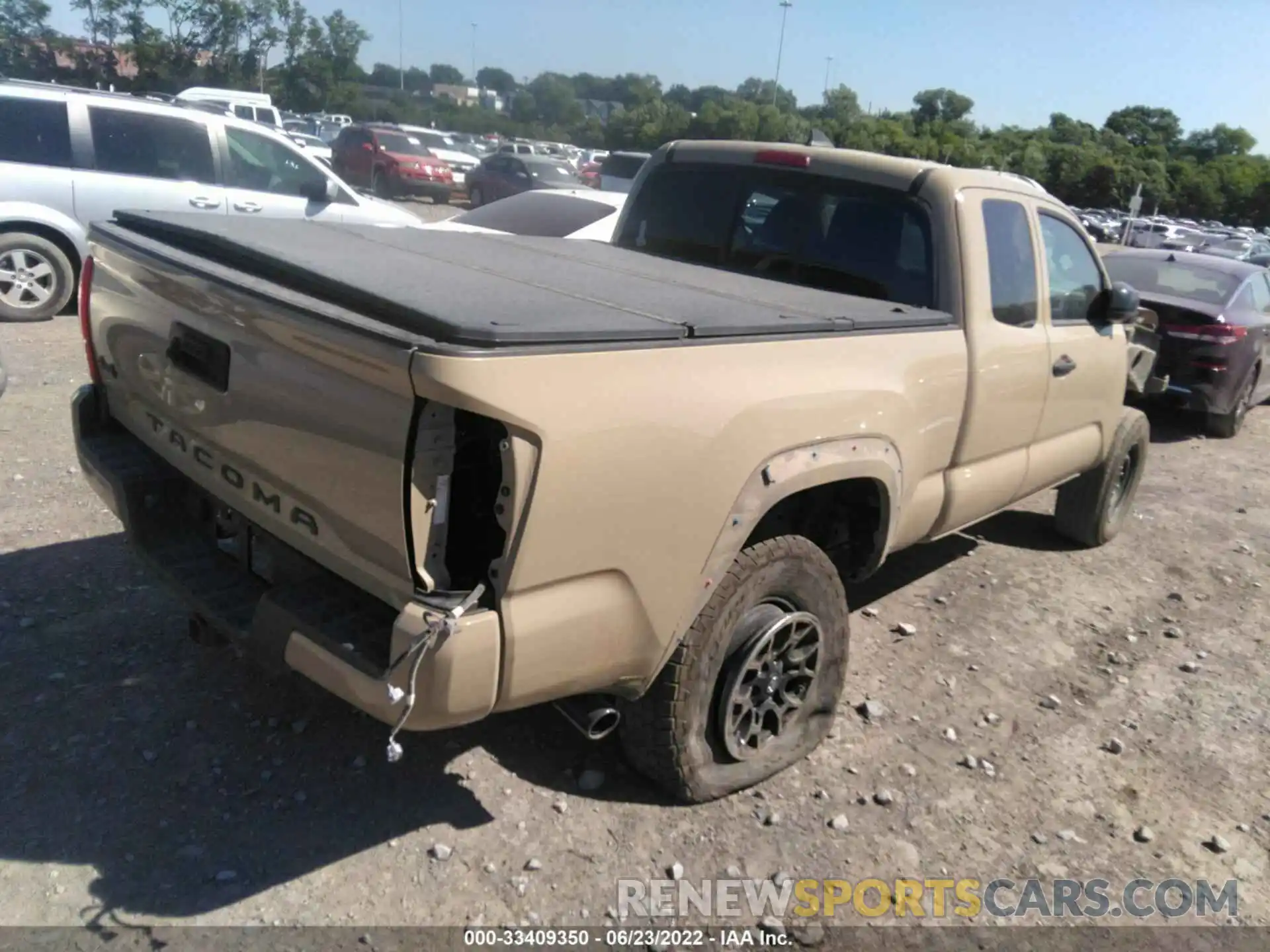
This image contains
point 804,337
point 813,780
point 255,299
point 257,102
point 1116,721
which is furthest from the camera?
point 257,102

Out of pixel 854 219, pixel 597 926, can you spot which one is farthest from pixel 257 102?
pixel 597 926

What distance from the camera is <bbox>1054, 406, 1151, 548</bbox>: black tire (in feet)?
18.9

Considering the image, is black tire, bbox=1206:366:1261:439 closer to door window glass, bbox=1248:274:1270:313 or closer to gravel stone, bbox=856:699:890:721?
door window glass, bbox=1248:274:1270:313

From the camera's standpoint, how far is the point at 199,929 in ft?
8.45

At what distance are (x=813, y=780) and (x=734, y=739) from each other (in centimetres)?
41

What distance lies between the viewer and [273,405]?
2.55 meters

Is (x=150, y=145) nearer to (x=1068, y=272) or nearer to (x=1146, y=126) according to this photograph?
(x=1068, y=272)

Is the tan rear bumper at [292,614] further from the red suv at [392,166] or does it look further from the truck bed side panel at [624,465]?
the red suv at [392,166]

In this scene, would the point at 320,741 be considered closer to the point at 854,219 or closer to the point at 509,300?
the point at 509,300

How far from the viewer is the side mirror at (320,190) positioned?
29.1 ft

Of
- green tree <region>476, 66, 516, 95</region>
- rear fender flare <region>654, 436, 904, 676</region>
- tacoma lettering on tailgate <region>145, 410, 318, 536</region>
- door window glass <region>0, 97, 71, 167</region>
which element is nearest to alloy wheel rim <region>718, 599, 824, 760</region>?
rear fender flare <region>654, 436, 904, 676</region>

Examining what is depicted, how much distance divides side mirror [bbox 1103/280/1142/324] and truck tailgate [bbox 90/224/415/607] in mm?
3934

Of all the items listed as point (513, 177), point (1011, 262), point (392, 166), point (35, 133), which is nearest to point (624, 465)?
point (1011, 262)

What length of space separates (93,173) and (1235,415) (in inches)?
402
